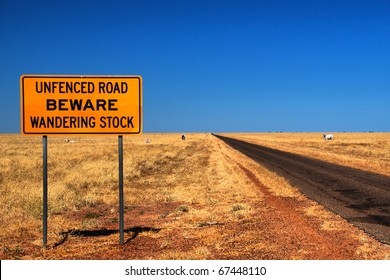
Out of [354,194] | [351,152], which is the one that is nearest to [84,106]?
[354,194]

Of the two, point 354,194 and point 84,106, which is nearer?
point 84,106

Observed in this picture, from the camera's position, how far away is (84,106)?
24.6 ft

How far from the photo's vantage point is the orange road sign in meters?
7.41

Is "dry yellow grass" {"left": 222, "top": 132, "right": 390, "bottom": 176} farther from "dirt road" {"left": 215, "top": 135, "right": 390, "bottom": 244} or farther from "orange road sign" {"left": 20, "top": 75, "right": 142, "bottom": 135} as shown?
"orange road sign" {"left": 20, "top": 75, "right": 142, "bottom": 135}

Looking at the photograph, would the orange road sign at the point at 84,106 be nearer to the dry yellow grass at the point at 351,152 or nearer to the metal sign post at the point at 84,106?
the metal sign post at the point at 84,106

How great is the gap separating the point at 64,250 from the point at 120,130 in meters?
2.28

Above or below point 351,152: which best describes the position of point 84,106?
above

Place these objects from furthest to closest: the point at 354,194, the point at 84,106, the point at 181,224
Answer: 1. the point at 354,194
2. the point at 181,224
3. the point at 84,106

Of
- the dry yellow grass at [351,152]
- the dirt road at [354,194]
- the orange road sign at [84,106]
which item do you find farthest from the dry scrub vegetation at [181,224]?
the dry yellow grass at [351,152]

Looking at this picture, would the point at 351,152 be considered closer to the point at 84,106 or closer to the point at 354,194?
the point at 354,194

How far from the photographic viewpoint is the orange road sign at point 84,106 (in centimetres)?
741
